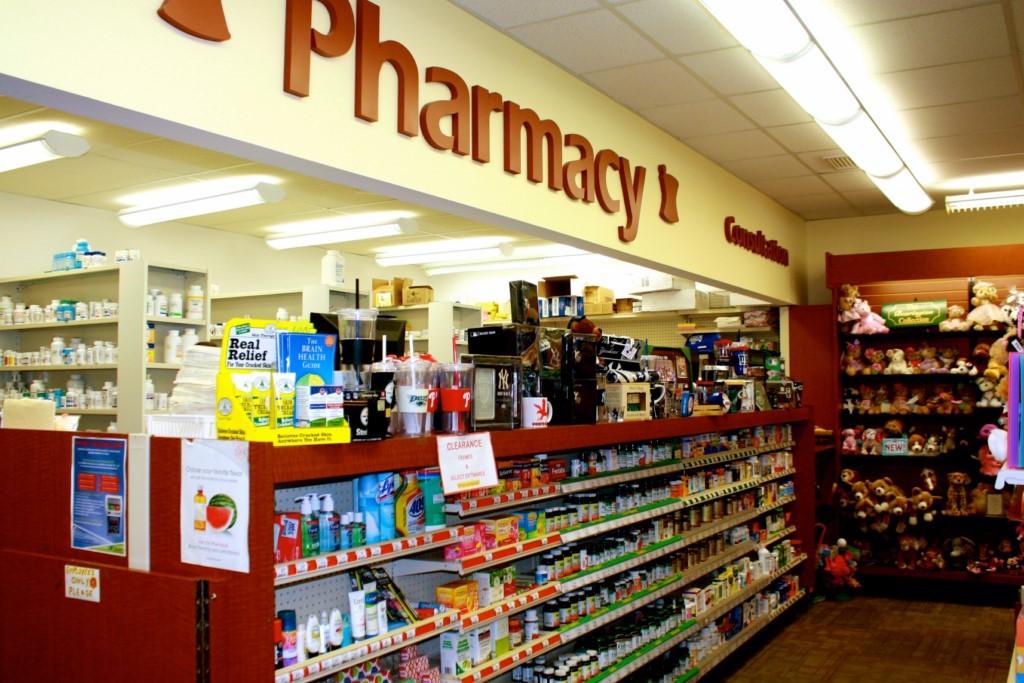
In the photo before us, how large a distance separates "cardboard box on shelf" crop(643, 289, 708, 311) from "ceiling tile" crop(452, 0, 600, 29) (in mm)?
5221

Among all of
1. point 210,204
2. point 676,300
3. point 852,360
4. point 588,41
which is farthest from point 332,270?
point 852,360

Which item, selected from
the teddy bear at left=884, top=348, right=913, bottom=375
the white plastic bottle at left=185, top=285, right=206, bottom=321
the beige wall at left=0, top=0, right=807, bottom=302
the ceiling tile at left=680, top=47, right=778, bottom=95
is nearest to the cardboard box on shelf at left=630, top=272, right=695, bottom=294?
the teddy bear at left=884, top=348, right=913, bottom=375

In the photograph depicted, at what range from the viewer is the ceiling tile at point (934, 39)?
176 inches

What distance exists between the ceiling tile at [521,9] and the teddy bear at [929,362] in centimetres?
580

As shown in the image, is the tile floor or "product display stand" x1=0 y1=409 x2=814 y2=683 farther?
the tile floor

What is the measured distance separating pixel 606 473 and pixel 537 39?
2.25 metres

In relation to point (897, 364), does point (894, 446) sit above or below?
below

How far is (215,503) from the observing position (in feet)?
8.54

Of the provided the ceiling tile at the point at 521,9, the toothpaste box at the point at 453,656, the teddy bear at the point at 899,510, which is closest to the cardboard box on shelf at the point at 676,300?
the teddy bear at the point at 899,510

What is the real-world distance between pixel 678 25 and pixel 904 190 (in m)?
3.44

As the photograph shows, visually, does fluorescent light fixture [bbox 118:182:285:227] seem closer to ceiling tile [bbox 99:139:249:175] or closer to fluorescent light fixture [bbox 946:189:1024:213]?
ceiling tile [bbox 99:139:249:175]

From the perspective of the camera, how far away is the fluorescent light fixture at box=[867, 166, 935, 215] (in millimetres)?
6602

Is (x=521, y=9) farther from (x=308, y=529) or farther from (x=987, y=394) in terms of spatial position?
(x=987, y=394)

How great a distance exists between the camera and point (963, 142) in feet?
21.9
